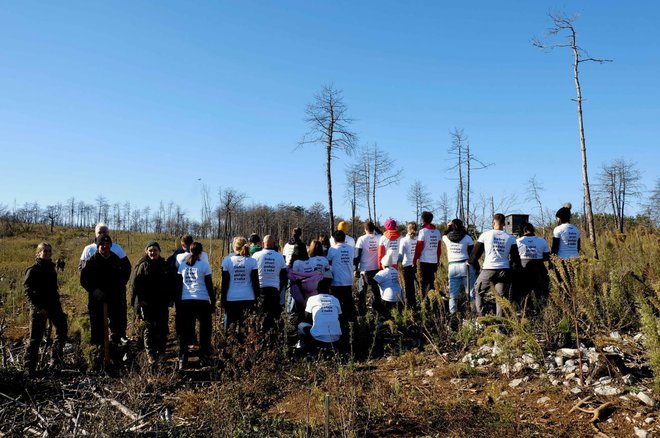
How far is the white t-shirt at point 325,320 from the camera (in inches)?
266

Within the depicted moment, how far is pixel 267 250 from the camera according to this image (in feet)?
23.9

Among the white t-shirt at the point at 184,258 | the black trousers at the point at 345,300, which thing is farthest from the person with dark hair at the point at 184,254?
the black trousers at the point at 345,300

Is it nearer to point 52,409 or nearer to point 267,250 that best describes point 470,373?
point 267,250

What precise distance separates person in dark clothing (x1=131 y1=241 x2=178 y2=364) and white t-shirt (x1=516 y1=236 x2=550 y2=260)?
206 inches

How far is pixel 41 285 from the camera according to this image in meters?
6.33

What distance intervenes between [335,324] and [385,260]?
1.83m

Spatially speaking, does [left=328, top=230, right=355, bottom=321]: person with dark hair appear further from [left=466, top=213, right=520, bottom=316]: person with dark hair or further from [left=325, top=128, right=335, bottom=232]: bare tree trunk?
[left=325, top=128, right=335, bottom=232]: bare tree trunk

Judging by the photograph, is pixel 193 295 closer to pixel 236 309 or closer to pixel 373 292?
pixel 236 309

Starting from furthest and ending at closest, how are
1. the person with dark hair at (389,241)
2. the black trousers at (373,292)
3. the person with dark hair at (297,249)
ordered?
the black trousers at (373,292)
the person with dark hair at (389,241)
the person with dark hair at (297,249)

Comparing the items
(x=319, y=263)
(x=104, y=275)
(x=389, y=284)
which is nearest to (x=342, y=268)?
(x=319, y=263)

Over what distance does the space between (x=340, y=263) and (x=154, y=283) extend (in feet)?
10.1

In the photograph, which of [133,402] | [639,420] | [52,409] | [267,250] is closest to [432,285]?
[267,250]

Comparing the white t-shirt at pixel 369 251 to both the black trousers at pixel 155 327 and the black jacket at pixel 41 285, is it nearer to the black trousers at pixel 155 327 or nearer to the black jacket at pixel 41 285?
the black trousers at pixel 155 327

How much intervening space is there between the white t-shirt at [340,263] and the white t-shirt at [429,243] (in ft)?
4.31
